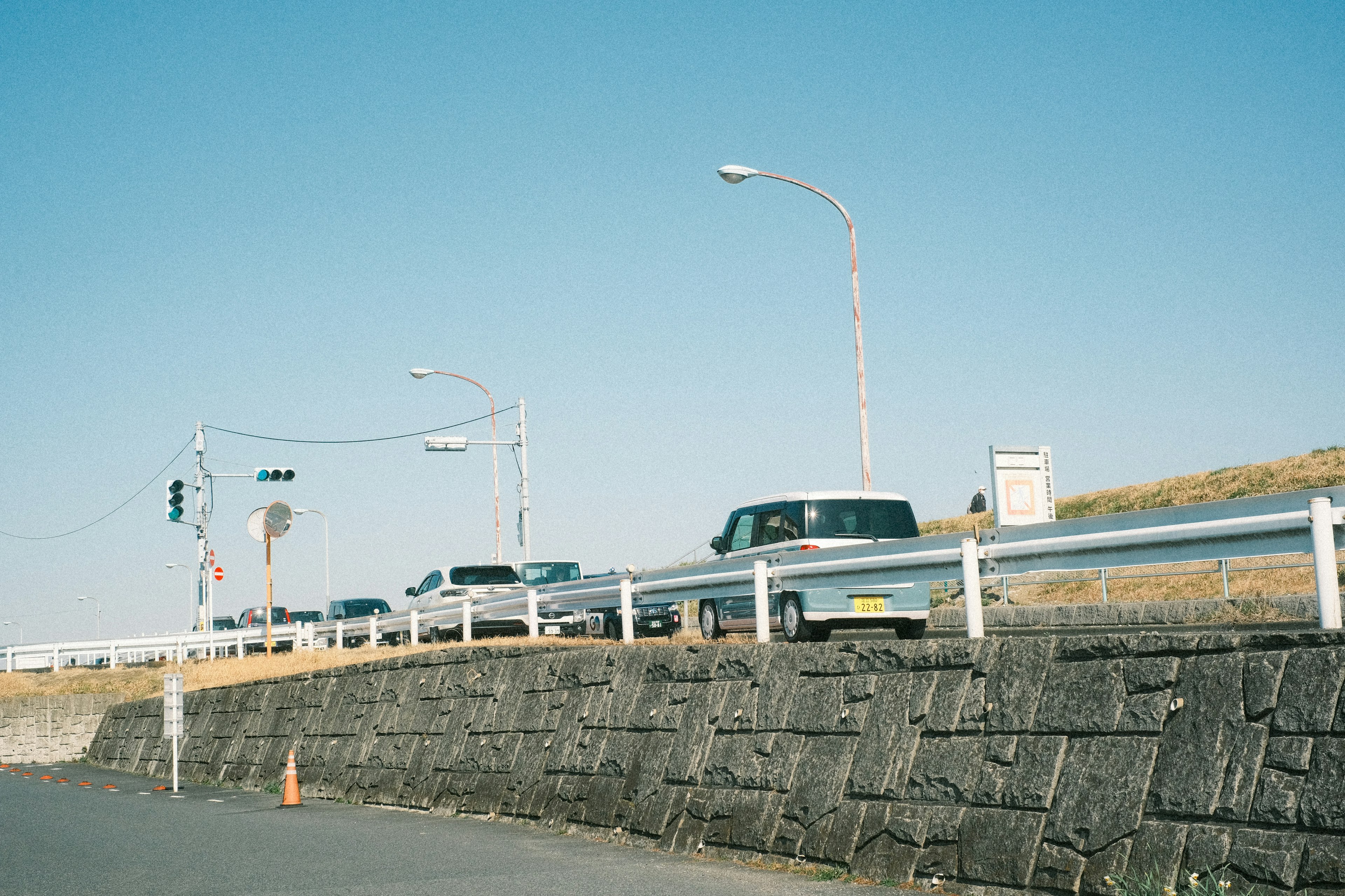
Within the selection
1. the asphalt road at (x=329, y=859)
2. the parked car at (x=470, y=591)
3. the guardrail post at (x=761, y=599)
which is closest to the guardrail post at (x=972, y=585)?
the asphalt road at (x=329, y=859)

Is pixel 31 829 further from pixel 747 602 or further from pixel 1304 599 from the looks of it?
pixel 1304 599

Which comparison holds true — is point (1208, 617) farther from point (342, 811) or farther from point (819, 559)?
point (342, 811)

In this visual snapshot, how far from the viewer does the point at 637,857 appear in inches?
395

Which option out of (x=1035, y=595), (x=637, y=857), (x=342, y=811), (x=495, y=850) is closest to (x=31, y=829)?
(x=342, y=811)

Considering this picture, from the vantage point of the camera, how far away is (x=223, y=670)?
26891 millimetres

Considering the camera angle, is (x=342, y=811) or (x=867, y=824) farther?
(x=342, y=811)

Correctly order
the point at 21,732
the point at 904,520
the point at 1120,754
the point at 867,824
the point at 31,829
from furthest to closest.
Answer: the point at 21,732
the point at 904,520
the point at 31,829
the point at 867,824
the point at 1120,754

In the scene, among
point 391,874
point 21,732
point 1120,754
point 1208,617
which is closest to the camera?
point 1120,754

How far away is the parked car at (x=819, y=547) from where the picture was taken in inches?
524

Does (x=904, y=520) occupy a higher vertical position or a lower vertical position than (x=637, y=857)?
higher

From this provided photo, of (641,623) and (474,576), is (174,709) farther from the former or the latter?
(641,623)

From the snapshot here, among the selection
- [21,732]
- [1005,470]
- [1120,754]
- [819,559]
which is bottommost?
[21,732]

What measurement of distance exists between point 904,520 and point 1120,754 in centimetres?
929

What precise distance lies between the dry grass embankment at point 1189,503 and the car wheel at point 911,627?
4.49 ft
